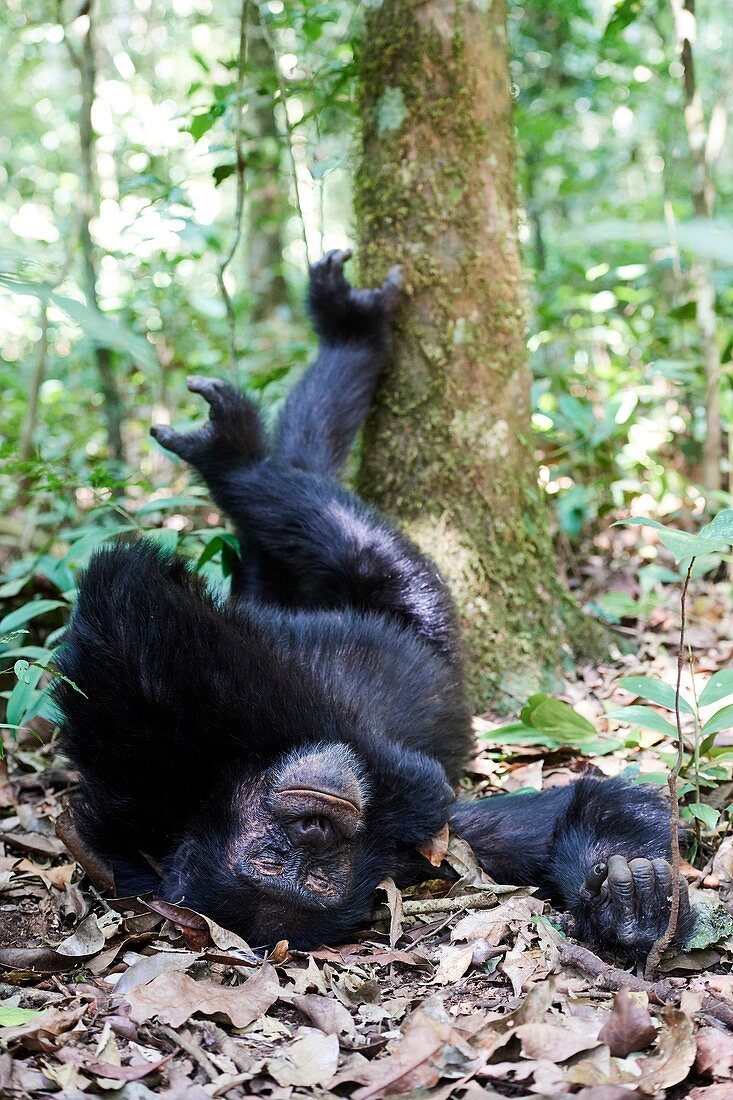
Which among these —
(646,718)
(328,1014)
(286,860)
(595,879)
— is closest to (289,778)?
(286,860)

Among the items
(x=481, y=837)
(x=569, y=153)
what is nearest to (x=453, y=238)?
(x=481, y=837)

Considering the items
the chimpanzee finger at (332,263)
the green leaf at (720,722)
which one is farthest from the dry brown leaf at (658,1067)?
the chimpanzee finger at (332,263)

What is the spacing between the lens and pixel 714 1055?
2.40m

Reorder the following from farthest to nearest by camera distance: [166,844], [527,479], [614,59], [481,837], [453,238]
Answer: [614,59] < [527,479] < [453,238] < [481,837] < [166,844]

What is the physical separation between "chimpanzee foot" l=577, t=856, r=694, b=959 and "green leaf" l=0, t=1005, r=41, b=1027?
70.1 inches

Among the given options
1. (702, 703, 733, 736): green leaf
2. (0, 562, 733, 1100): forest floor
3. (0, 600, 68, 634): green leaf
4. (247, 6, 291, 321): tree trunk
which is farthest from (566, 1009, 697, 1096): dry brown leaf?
(247, 6, 291, 321): tree trunk

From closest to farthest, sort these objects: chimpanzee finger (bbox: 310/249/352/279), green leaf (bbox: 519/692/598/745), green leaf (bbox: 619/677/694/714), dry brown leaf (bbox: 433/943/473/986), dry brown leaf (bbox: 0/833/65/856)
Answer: dry brown leaf (bbox: 433/943/473/986) < green leaf (bbox: 619/677/694/714) < dry brown leaf (bbox: 0/833/65/856) < green leaf (bbox: 519/692/598/745) < chimpanzee finger (bbox: 310/249/352/279)

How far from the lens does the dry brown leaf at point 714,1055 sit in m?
2.38

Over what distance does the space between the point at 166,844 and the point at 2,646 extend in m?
1.94

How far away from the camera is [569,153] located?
12.7m

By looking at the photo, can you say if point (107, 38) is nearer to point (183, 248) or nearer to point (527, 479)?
point (183, 248)

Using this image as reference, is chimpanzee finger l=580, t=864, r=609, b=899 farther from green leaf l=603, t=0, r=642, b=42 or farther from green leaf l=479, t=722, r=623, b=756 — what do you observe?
green leaf l=603, t=0, r=642, b=42

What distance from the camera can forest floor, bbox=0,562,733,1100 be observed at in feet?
7.77

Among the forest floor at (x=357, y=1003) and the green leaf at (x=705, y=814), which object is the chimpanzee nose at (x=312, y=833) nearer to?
the forest floor at (x=357, y=1003)
